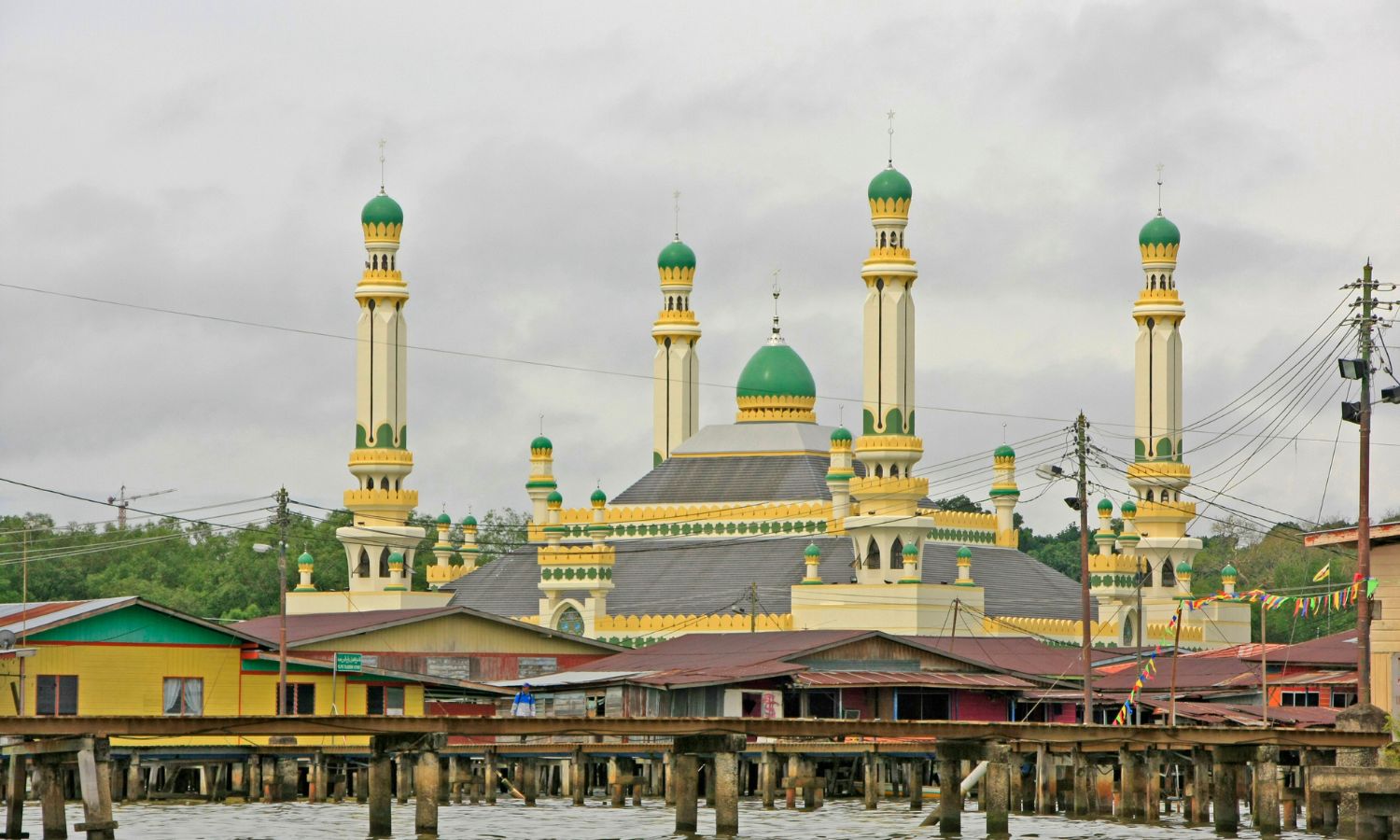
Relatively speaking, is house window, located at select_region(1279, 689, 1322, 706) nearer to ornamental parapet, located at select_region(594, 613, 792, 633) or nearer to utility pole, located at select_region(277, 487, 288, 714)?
ornamental parapet, located at select_region(594, 613, 792, 633)

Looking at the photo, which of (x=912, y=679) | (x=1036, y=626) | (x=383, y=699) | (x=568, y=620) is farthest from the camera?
(x=568, y=620)

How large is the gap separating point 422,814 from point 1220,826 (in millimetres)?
17120

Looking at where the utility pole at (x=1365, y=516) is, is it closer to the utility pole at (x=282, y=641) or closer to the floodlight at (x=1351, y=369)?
the floodlight at (x=1351, y=369)

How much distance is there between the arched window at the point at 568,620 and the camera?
346 feet

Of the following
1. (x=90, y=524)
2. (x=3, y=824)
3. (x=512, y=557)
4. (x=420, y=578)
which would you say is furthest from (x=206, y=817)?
(x=90, y=524)

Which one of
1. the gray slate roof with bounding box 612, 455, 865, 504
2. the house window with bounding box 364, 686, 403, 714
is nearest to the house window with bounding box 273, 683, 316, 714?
the house window with bounding box 364, 686, 403, 714

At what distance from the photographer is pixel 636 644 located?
10138 cm

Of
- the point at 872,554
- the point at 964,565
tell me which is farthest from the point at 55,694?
the point at 964,565

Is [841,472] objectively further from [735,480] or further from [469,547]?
[469,547]

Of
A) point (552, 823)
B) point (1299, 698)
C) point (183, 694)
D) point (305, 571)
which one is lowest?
point (552, 823)

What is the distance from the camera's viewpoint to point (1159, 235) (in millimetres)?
110188

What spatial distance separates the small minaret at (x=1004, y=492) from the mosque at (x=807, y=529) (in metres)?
0.09

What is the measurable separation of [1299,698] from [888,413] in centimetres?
2307

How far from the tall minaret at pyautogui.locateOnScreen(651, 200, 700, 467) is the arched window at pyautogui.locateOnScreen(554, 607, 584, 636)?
15.9 m
